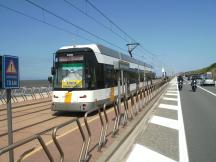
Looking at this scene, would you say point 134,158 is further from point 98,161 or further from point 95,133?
point 95,133

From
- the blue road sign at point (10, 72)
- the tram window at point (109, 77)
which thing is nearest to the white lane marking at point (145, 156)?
the blue road sign at point (10, 72)

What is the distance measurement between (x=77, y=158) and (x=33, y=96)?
2616 centimetres

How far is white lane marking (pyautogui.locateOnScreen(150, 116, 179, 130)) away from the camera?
42.6 feet

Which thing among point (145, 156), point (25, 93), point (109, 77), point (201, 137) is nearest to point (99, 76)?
point (109, 77)

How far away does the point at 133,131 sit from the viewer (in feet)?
39.7

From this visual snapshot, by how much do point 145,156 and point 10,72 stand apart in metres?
3.76

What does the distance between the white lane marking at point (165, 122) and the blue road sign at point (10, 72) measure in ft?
24.4

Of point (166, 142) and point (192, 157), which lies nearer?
point (192, 157)

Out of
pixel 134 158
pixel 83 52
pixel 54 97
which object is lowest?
pixel 134 158

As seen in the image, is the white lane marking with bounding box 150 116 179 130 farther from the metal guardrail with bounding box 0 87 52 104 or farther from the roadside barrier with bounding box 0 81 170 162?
the metal guardrail with bounding box 0 87 52 104

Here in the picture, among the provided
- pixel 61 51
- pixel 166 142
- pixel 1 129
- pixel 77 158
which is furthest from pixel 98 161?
pixel 61 51

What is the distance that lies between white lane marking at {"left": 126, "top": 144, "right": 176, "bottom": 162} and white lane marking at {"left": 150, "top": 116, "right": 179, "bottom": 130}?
380 cm

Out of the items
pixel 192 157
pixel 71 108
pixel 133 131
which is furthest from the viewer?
pixel 71 108

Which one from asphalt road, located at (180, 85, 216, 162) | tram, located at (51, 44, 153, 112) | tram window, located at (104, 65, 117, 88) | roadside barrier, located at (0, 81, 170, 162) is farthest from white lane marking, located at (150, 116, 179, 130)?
tram window, located at (104, 65, 117, 88)
